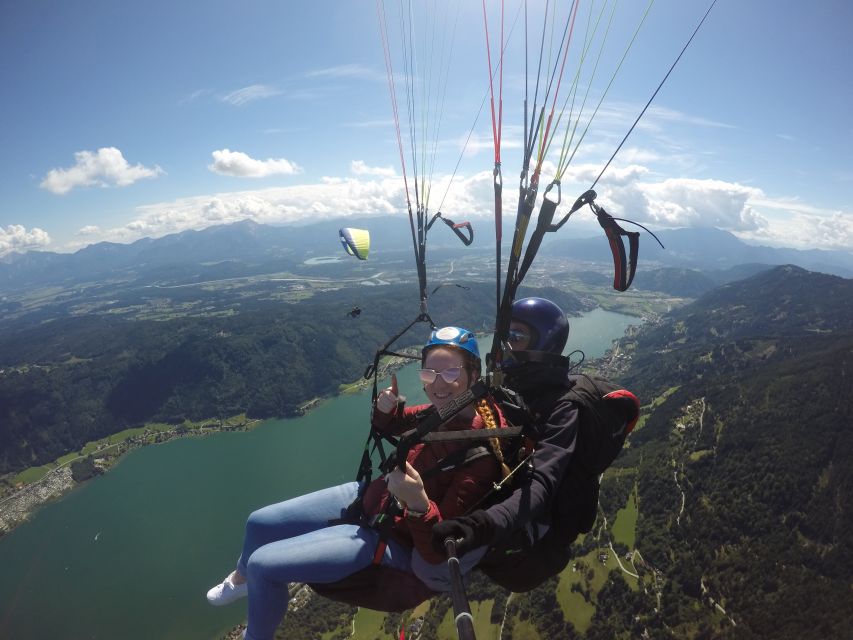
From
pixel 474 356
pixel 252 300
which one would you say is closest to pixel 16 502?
pixel 474 356

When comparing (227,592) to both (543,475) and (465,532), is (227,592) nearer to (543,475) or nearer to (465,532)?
(465,532)

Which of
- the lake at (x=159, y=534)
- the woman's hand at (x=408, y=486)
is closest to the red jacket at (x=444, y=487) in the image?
the woman's hand at (x=408, y=486)

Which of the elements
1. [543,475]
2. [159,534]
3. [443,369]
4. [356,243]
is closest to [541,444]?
[543,475]

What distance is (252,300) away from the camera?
192m

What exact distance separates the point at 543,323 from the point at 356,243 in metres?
5.67

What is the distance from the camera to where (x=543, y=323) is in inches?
156

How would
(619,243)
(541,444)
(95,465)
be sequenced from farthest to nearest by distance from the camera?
(95,465)
(541,444)
(619,243)

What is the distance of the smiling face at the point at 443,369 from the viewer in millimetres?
3033

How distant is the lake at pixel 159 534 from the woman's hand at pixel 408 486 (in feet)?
182

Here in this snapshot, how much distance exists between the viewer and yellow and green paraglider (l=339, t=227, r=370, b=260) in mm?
8539

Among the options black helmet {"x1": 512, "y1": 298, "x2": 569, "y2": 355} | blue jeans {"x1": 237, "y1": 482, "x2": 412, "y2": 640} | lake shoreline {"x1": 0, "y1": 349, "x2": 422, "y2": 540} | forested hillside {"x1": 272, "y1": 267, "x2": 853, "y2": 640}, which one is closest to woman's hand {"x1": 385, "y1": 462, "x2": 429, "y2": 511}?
blue jeans {"x1": 237, "y1": 482, "x2": 412, "y2": 640}

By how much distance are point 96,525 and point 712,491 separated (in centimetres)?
8875

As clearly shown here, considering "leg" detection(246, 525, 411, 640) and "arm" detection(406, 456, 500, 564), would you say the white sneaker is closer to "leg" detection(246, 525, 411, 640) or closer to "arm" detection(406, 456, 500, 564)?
"leg" detection(246, 525, 411, 640)

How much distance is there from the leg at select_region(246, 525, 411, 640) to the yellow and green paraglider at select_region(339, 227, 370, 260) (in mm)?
5848
